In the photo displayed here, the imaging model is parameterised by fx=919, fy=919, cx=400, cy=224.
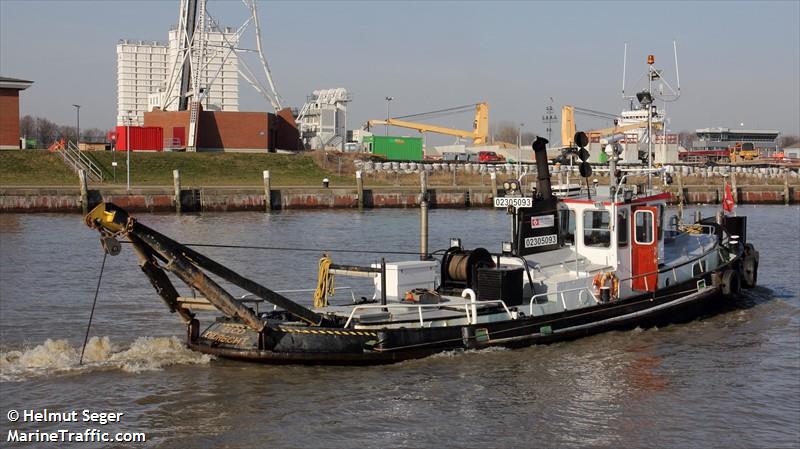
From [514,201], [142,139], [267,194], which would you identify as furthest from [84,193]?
[514,201]

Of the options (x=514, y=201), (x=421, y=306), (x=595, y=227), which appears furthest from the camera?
(x=595, y=227)

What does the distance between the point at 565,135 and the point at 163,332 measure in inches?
3003

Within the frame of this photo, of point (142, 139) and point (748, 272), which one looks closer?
point (748, 272)

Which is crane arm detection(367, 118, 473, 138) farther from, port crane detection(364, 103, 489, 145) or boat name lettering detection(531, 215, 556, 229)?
boat name lettering detection(531, 215, 556, 229)

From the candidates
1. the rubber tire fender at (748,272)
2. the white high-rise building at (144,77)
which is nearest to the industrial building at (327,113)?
the white high-rise building at (144,77)

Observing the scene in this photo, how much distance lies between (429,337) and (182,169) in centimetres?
4571

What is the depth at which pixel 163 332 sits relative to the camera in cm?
1809

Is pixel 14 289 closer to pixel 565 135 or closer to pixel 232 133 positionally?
pixel 232 133

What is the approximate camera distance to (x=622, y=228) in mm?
18812

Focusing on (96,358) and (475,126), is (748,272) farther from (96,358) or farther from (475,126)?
(475,126)

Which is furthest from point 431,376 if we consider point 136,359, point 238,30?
point 238,30

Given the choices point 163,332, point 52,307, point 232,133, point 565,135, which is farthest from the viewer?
point 565,135

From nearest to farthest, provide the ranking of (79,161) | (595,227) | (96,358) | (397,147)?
1. (96,358)
2. (595,227)
3. (79,161)
4. (397,147)

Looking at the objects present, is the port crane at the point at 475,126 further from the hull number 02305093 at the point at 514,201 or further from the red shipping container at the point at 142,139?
the hull number 02305093 at the point at 514,201
